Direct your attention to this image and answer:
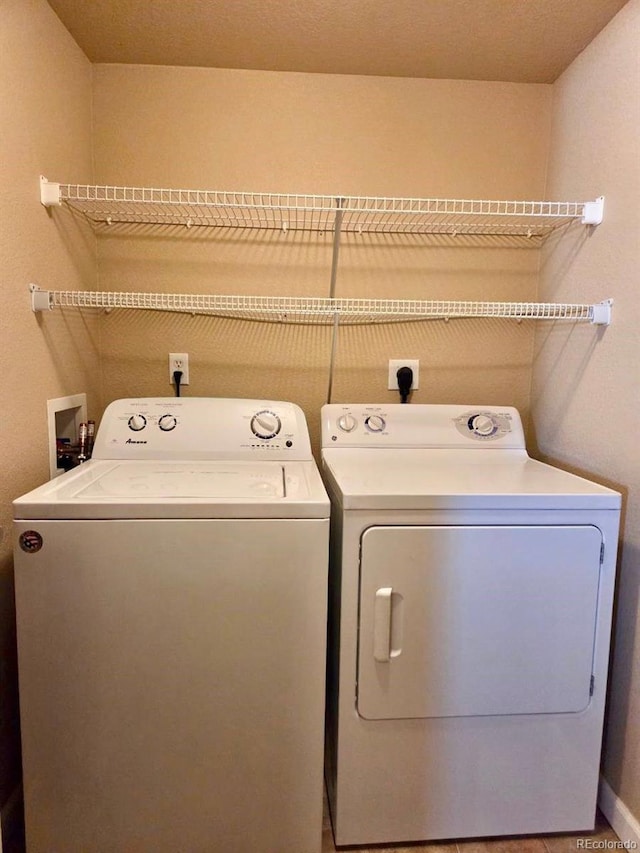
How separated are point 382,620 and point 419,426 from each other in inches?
28.4

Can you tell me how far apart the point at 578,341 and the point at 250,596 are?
1.29 metres

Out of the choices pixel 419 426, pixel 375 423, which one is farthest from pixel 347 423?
pixel 419 426

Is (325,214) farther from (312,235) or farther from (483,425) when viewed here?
(483,425)

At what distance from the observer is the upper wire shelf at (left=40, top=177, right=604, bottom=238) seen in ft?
5.53

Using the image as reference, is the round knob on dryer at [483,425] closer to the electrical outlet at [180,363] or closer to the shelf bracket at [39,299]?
the electrical outlet at [180,363]

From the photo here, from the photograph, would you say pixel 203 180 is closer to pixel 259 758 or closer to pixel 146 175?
pixel 146 175

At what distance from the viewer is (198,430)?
156 cm

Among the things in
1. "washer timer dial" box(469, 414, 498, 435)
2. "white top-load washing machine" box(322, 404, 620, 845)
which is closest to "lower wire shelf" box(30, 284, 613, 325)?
"washer timer dial" box(469, 414, 498, 435)

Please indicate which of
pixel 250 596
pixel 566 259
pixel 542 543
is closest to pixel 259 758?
pixel 250 596

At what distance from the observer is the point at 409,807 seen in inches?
49.7

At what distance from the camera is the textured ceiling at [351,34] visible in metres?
1.38

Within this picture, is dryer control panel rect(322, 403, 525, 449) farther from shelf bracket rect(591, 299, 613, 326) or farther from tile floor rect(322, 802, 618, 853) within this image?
tile floor rect(322, 802, 618, 853)

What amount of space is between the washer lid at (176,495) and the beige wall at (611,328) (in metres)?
0.86

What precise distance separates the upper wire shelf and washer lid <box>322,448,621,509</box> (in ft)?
2.71
